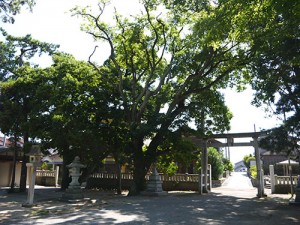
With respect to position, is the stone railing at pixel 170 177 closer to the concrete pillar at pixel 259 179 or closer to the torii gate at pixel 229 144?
the torii gate at pixel 229 144

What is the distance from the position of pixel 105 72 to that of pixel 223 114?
923cm

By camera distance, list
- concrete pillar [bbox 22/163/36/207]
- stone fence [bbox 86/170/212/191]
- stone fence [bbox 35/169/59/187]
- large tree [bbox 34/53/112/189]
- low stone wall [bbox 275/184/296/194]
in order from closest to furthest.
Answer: concrete pillar [bbox 22/163/36/207] < large tree [bbox 34/53/112/189] < low stone wall [bbox 275/184/296/194] < stone fence [bbox 86/170/212/191] < stone fence [bbox 35/169/59/187]

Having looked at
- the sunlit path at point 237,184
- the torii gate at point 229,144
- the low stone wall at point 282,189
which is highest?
the torii gate at point 229,144

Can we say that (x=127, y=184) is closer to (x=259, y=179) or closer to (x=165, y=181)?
(x=165, y=181)

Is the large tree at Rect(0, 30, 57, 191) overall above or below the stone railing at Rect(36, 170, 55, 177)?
above

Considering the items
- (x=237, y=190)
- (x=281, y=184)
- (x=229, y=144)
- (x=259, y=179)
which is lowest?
(x=237, y=190)


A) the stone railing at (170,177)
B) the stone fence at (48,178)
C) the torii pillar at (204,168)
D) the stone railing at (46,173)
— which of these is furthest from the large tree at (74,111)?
the stone railing at (46,173)

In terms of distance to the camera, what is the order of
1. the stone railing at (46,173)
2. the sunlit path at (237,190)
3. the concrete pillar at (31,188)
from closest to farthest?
1. the concrete pillar at (31,188)
2. the sunlit path at (237,190)
3. the stone railing at (46,173)

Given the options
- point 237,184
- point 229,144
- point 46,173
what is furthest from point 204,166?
point 46,173

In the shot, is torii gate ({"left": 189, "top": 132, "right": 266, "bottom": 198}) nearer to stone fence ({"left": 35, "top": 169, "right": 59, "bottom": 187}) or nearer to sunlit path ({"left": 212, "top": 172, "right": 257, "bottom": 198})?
sunlit path ({"left": 212, "top": 172, "right": 257, "bottom": 198})

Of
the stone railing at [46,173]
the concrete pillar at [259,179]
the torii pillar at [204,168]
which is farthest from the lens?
the stone railing at [46,173]

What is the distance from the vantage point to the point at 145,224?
30.1 ft

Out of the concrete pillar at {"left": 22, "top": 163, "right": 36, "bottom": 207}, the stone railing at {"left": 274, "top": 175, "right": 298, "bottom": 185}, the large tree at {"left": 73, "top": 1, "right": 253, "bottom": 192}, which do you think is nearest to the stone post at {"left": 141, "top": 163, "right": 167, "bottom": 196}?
the large tree at {"left": 73, "top": 1, "right": 253, "bottom": 192}

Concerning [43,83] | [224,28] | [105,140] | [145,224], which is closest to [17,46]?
[43,83]
